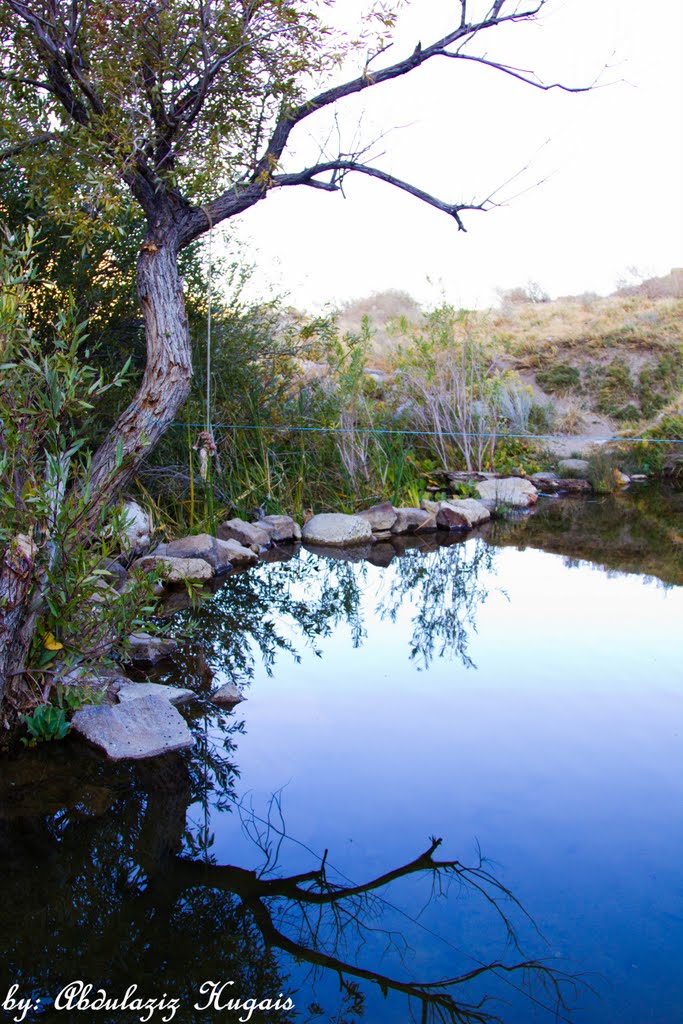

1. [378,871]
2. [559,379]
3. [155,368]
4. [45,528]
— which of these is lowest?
[378,871]

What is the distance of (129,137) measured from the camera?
491cm

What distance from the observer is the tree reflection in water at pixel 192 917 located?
2.05m

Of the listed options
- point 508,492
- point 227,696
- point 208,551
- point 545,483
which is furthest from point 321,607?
point 545,483

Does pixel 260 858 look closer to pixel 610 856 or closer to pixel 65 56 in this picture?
pixel 610 856

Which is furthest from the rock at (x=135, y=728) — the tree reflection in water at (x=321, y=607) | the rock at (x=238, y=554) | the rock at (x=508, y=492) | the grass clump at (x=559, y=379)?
the grass clump at (x=559, y=379)

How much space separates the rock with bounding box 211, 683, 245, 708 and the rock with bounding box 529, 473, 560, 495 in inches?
287

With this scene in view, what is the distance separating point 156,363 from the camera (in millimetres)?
5312

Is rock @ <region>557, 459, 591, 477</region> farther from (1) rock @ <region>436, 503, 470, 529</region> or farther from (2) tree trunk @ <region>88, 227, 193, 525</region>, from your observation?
(2) tree trunk @ <region>88, 227, 193, 525</region>

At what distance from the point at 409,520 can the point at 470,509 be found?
2.35 ft

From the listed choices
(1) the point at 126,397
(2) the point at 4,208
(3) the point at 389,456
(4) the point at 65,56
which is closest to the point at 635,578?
(3) the point at 389,456

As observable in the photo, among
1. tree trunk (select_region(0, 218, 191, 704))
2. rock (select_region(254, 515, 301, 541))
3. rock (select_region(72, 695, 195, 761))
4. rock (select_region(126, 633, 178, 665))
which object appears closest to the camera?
rock (select_region(72, 695, 195, 761))

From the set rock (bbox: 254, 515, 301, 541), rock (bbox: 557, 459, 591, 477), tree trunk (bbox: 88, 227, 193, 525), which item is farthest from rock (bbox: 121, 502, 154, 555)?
rock (bbox: 557, 459, 591, 477)

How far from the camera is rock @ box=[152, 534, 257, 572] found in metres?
6.09

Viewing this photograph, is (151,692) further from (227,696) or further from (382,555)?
(382,555)
